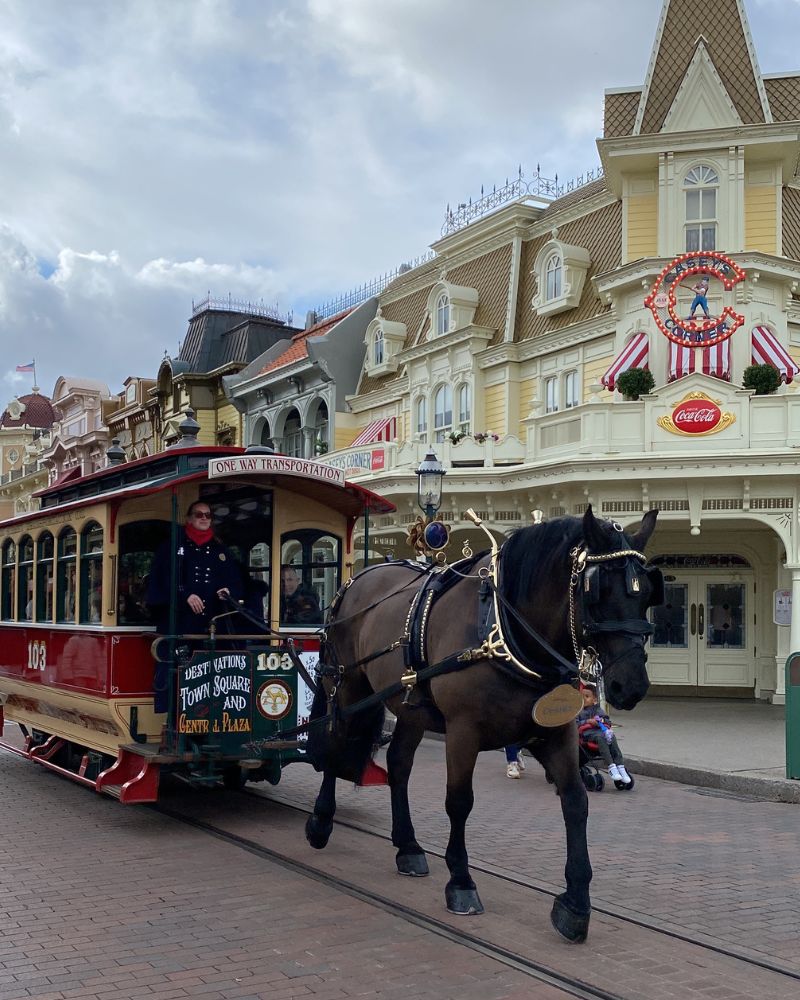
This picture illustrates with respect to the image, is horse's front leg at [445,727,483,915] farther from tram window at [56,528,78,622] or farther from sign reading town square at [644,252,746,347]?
sign reading town square at [644,252,746,347]

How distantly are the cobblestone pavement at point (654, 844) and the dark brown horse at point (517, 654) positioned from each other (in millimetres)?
872

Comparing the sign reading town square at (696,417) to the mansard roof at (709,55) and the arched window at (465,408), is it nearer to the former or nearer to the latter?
the mansard roof at (709,55)

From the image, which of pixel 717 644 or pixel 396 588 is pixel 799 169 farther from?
pixel 396 588

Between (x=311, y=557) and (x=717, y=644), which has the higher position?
(x=311, y=557)

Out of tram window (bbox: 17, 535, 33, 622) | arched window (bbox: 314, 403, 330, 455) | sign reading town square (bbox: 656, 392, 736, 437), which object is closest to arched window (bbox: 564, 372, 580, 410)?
sign reading town square (bbox: 656, 392, 736, 437)

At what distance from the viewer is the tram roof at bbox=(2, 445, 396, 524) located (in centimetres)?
869

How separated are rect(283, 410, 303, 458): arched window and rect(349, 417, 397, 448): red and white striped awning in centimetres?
383

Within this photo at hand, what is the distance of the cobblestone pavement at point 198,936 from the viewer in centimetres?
501

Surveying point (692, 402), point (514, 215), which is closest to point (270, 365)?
point (514, 215)

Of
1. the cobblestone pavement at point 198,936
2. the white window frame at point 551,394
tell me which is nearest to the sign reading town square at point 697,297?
the white window frame at point 551,394

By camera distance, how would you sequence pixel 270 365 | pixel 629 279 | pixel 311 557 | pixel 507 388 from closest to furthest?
pixel 311 557, pixel 629 279, pixel 507 388, pixel 270 365

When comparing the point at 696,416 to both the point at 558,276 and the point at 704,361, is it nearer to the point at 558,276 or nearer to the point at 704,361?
the point at 704,361

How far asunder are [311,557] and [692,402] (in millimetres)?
9052

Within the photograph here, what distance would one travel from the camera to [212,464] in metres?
8.44
